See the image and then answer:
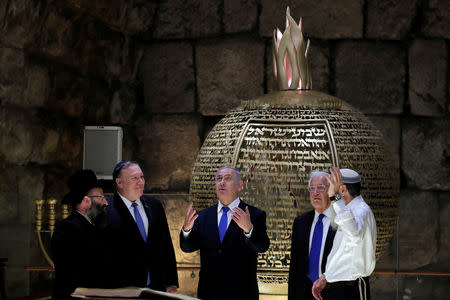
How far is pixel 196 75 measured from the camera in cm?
578

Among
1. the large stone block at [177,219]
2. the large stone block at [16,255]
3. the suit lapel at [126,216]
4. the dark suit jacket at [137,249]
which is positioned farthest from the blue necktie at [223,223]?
the large stone block at [177,219]

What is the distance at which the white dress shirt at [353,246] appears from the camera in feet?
10.2

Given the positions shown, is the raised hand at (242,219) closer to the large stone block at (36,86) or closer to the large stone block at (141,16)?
the large stone block at (36,86)

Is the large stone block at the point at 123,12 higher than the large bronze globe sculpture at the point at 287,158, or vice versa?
the large stone block at the point at 123,12

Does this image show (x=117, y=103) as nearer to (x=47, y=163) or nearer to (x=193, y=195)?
(x=47, y=163)

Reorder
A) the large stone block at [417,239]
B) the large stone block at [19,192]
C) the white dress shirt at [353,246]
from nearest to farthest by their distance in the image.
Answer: the white dress shirt at [353,246] < the large stone block at [19,192] < the large stone block at [417,239]

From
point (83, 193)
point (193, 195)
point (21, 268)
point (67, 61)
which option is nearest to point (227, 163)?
point (193, 195)

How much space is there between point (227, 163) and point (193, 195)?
0.28 m

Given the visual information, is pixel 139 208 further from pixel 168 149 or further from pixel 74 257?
pixel 168 149

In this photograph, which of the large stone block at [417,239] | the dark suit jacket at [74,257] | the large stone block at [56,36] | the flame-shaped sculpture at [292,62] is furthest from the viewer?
the large stone block at [56,36]

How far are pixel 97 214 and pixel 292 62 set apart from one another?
1.40 metres

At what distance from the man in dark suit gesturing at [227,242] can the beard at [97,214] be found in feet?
1.29

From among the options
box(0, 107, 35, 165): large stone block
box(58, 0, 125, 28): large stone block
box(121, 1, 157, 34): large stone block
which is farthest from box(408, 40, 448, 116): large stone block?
box(0, 107, 35, 165): large stone block

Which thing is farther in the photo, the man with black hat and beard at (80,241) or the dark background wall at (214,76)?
the dark background wall at (214,76)
